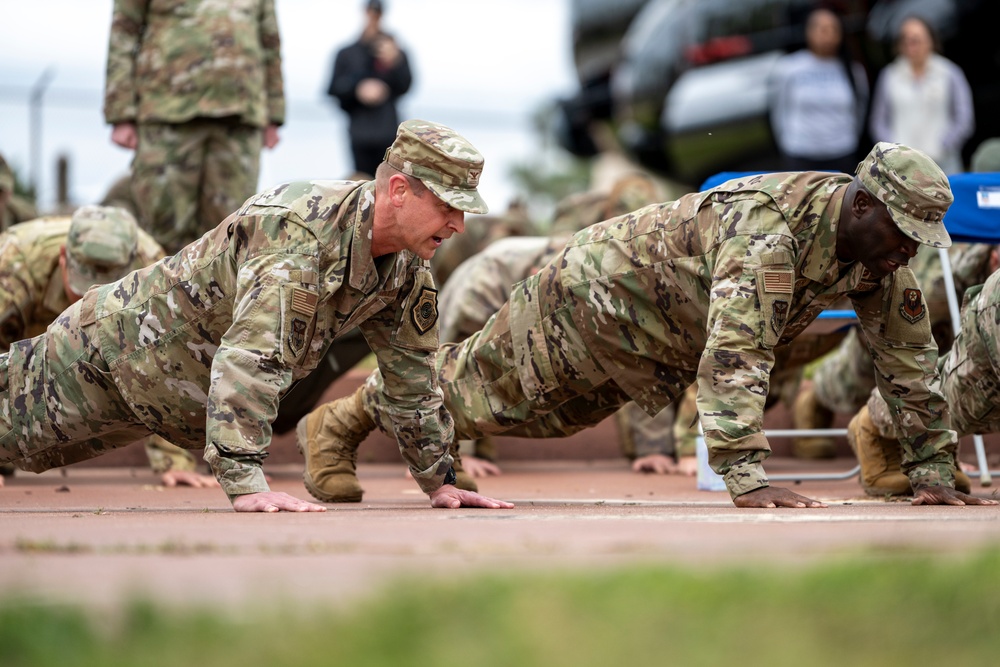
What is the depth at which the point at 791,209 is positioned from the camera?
5250 millimetres

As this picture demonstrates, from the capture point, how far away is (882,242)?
5156 mm

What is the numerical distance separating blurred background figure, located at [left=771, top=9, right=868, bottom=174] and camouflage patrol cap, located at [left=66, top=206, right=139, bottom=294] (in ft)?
16.6

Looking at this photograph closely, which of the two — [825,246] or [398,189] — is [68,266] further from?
[825,246]

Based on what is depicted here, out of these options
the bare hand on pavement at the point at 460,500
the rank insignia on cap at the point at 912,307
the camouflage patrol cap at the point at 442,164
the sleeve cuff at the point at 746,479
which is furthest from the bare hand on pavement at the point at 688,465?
the camouflage patrol cap at the point at 442,164

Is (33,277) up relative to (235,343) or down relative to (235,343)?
down

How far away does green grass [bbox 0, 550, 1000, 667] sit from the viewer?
7.29ft

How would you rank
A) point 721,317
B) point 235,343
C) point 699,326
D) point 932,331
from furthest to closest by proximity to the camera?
1. point 932,331
2. point 699,326
3. point 721,317
4. point 235,343

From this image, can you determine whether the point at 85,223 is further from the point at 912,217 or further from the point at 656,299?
the point at 912,217

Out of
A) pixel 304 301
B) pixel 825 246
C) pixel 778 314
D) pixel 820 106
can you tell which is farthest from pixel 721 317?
pixel 820 106

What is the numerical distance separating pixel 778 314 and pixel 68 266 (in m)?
3.73

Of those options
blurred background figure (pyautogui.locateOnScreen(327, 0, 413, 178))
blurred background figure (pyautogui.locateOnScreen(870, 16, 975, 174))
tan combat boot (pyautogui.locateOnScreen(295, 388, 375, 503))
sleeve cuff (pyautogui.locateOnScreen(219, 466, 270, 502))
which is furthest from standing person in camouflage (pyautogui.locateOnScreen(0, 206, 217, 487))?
blurred background figure (pyautogui.locateOnScreen(870, 16, 975, 174))

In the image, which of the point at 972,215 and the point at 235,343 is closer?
the point at 235,343

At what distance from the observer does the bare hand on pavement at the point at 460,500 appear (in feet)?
17.8

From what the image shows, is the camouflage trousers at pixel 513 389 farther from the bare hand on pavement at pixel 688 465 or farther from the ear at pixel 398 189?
the bare hand on pavement at pixel 688 465
